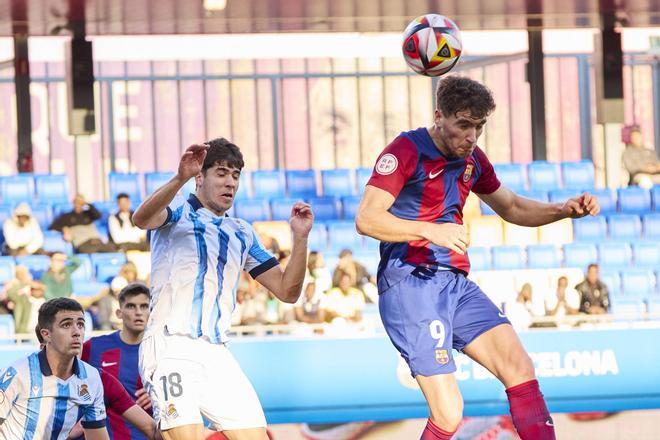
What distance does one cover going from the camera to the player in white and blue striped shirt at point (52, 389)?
6.13 m

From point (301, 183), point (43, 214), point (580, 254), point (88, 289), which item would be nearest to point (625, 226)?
point (580, 254)

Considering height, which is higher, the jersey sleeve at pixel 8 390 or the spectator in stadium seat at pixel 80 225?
the spectator in stadium seat at pixel 80 225

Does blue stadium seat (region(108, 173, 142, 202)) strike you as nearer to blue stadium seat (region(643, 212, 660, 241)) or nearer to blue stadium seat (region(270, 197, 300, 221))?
blue stadium seat (region(270, 197, 300, 221))

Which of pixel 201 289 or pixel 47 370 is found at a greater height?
pixel 201 289

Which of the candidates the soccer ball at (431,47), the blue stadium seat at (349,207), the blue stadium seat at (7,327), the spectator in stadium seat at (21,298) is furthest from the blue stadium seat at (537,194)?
the soccer ball at (431,47)

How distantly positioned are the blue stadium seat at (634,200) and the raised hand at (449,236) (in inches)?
471

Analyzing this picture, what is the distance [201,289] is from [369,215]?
0.79 m

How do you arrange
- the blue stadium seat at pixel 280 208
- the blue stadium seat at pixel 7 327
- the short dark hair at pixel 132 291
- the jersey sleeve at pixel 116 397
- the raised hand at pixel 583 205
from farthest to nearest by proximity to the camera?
the blue stadium seat at pixel 280 208, the blue stadium seat at pixel 7 327, the short dark hair at pixel 132 291, the jersey sleeve at pixel 116 397, the raised hand at pixel 583 205

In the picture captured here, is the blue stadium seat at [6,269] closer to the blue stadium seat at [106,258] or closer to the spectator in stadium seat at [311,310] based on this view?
the blue stadium seat at [106,258]

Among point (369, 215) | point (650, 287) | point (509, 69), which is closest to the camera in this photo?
point (369, 215)

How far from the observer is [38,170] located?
28594mm

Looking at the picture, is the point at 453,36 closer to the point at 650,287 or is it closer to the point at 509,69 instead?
the point at 650,287

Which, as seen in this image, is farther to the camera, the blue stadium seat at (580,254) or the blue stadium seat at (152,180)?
the blue stadium seat at (152,180)

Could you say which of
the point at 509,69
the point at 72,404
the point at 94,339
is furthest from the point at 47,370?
the point at 509,69
